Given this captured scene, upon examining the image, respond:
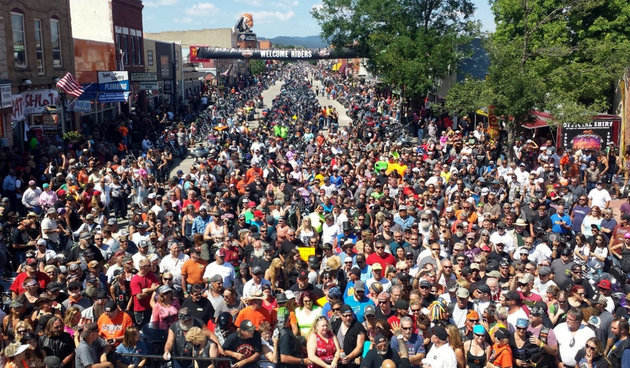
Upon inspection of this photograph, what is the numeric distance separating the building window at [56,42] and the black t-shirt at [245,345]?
21668 millimetres

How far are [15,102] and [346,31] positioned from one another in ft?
74.4

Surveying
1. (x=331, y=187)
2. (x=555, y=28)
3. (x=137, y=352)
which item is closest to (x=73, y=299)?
(x=137, y=352)

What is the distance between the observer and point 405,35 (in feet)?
114

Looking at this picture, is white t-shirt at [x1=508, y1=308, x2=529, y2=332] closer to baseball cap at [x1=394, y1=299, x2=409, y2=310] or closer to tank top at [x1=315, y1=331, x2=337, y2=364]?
baseball cap at [x1=394, y1=299, x2=409, y2=310]

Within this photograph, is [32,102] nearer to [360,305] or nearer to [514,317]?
[360,305]

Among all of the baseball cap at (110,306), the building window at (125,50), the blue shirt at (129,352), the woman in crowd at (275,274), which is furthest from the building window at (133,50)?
the blue shirt at (129,352)

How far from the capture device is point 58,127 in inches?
987

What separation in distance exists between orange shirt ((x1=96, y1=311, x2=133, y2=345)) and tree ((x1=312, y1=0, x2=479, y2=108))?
90.1 ft

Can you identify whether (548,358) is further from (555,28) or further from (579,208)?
(555,28)

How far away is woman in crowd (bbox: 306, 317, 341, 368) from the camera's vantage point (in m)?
6.97

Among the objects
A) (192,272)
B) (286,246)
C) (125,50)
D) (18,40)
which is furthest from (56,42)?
(192,272)

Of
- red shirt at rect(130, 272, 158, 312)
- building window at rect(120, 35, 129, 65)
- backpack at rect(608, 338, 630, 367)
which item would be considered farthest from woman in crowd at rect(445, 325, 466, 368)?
building window at rect(120, 35, 129, 65)

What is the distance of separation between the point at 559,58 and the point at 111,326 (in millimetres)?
25219

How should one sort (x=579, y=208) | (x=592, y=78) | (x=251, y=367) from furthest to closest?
(x=592, y=78) < (x=579, y=208) < (x=251, y=367)
